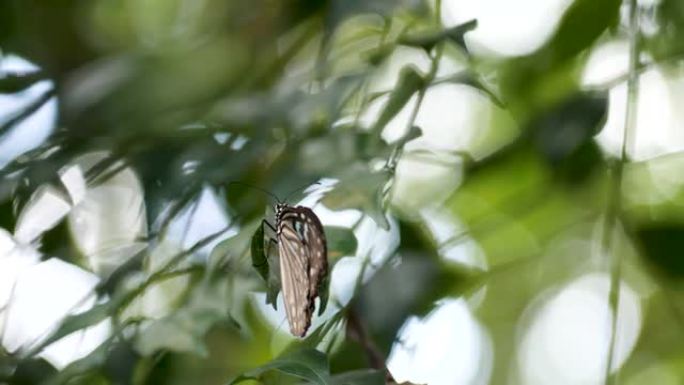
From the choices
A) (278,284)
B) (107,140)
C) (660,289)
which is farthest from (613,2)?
(278,284)

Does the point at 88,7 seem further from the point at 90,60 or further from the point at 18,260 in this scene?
the point at 18,260

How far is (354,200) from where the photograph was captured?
384 mm

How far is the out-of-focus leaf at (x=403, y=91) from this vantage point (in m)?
0.52

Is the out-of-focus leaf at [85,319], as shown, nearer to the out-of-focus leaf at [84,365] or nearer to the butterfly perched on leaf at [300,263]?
the out-of-focus leaf at [84,365]

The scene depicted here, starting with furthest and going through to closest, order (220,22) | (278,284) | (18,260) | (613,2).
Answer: (220,22) < (613,2) < (18,260) < (278,284)

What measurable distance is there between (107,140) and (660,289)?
1.17ft

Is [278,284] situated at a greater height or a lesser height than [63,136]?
greater

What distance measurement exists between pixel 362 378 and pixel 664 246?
0.91 feet

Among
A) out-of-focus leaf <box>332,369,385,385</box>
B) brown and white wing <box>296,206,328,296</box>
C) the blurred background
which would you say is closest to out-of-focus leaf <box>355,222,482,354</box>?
the blurred background

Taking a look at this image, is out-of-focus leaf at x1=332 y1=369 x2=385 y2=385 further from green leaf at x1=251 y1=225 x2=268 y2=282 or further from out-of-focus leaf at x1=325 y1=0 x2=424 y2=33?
out-of-focus leaf at x1=325 y1=0 x2=424 y2=33

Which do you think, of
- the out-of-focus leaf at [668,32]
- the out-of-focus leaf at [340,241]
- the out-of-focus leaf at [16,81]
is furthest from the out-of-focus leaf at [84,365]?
the out-of-focus leaf at [668,32]

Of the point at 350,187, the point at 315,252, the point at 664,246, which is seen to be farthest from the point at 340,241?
the point at 664,246

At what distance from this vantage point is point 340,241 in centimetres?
40

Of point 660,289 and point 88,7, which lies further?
point 88,7
